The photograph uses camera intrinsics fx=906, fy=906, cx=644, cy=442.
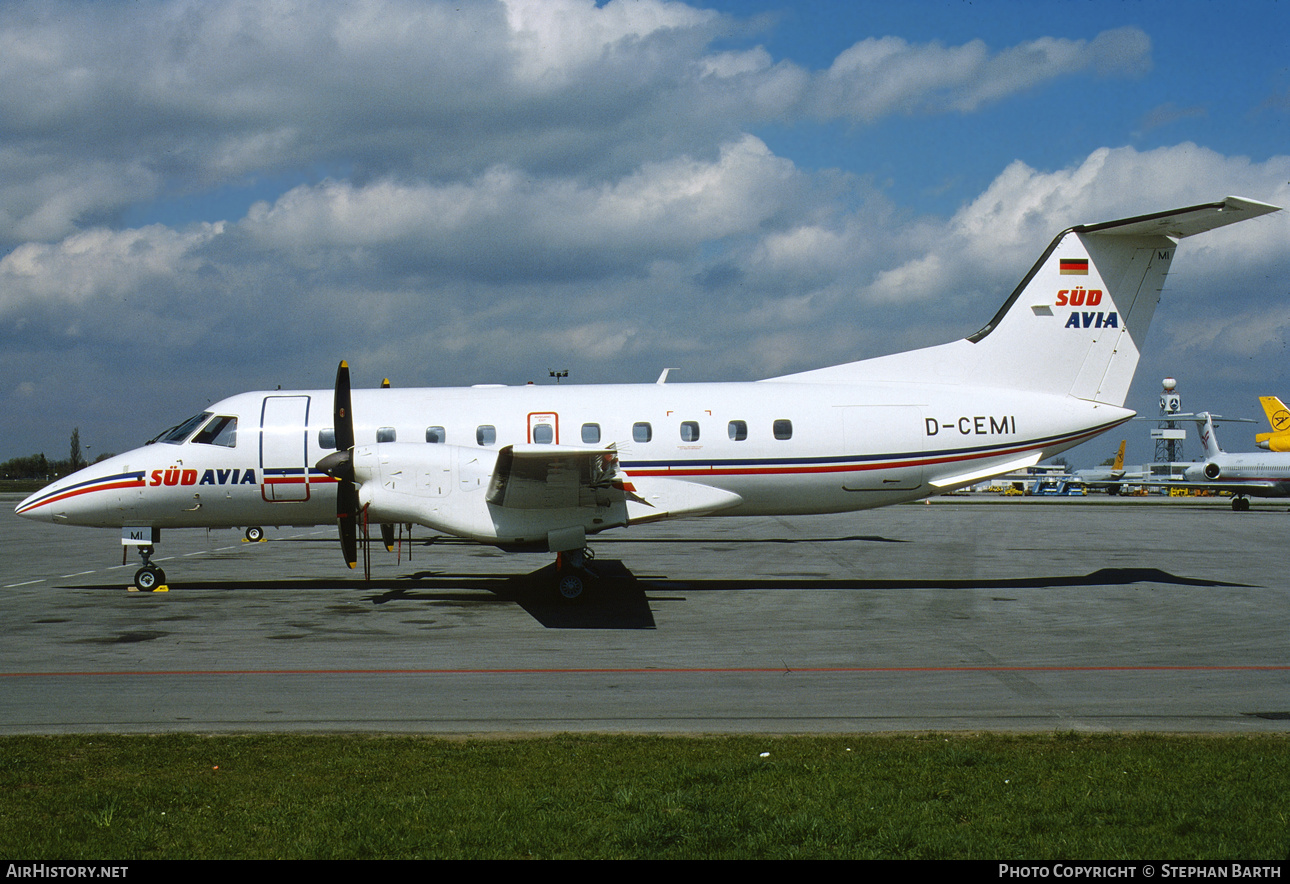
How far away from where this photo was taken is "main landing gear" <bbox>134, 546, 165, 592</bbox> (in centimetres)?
1608

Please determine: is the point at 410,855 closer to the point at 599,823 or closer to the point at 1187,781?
the point at 599,823

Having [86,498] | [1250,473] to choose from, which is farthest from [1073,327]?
[1250,473]

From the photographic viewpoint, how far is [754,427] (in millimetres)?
15734

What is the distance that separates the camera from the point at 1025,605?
14305 millimetres

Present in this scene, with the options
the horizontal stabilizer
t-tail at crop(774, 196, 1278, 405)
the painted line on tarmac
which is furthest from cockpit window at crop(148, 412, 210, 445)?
the horizontal stabilizer

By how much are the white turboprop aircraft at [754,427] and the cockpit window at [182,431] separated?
0.10 feet

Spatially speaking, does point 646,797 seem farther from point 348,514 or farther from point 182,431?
point 182,431

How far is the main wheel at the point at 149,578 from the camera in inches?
633


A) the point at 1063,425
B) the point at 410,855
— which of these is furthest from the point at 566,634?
the point at 1063,425

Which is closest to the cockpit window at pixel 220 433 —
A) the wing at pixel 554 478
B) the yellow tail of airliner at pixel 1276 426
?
the wing at pixel 554 478

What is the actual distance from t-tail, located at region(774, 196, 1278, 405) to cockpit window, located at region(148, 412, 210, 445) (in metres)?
11.8

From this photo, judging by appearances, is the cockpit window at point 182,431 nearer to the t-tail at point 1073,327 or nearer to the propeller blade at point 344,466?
the propeller blade at point 344,466

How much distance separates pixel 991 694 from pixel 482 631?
260 inches

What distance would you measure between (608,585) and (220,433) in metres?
7.38
